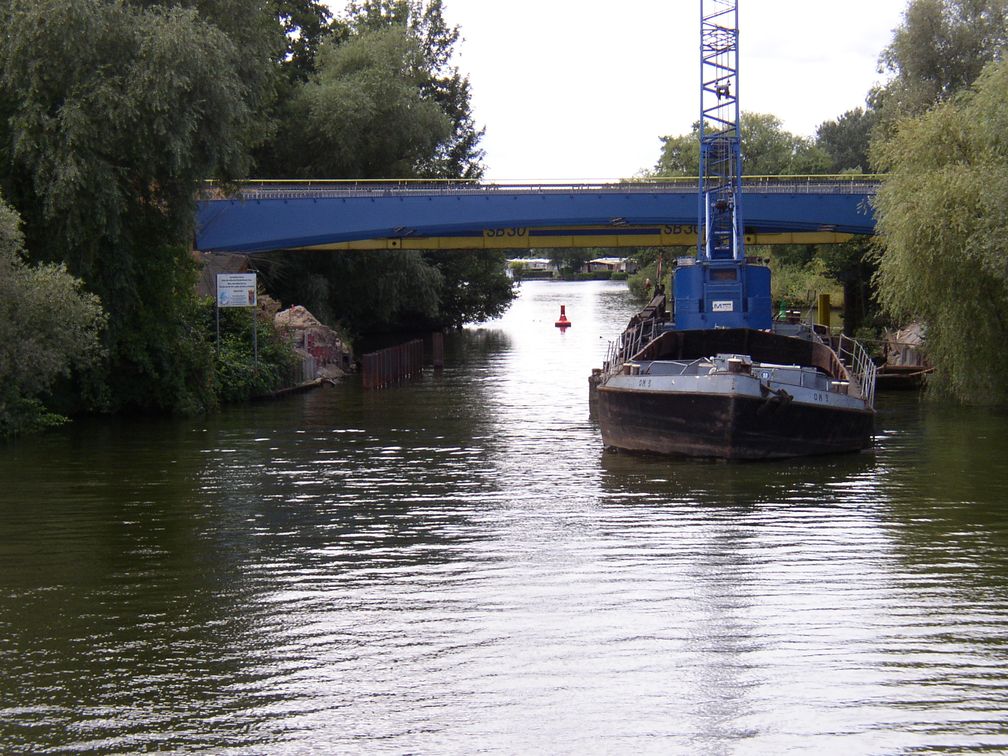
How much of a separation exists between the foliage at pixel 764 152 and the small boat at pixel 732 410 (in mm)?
55957

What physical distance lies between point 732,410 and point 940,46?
31.4m

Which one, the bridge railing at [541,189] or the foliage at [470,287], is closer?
the bridge railing at [541,189]

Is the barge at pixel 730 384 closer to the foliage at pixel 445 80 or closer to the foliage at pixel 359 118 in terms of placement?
the foliage at pixel 359 118

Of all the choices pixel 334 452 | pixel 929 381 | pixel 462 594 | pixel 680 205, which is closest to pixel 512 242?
pixel 680 205

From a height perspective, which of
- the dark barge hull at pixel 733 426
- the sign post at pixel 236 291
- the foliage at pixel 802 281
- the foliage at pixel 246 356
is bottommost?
the dark barge hull at pixel 733 426

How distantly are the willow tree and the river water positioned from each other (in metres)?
5.39

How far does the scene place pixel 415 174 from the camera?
51719mm

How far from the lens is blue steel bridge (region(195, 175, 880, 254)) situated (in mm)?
39594

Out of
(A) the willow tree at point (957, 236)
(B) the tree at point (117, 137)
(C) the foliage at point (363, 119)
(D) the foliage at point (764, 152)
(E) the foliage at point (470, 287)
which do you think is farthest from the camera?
(D) the foliage at point (764, 152)

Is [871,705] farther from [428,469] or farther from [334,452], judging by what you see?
[334,452]

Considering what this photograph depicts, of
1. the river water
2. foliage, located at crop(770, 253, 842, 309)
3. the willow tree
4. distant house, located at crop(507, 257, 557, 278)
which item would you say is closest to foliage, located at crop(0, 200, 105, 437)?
the river water

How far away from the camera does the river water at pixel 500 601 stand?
8.98 m

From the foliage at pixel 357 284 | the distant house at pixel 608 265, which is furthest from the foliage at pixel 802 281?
the distant house at pixel 608 265

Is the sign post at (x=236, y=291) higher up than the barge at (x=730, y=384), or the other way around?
the sign post at (x=236, y=291)
